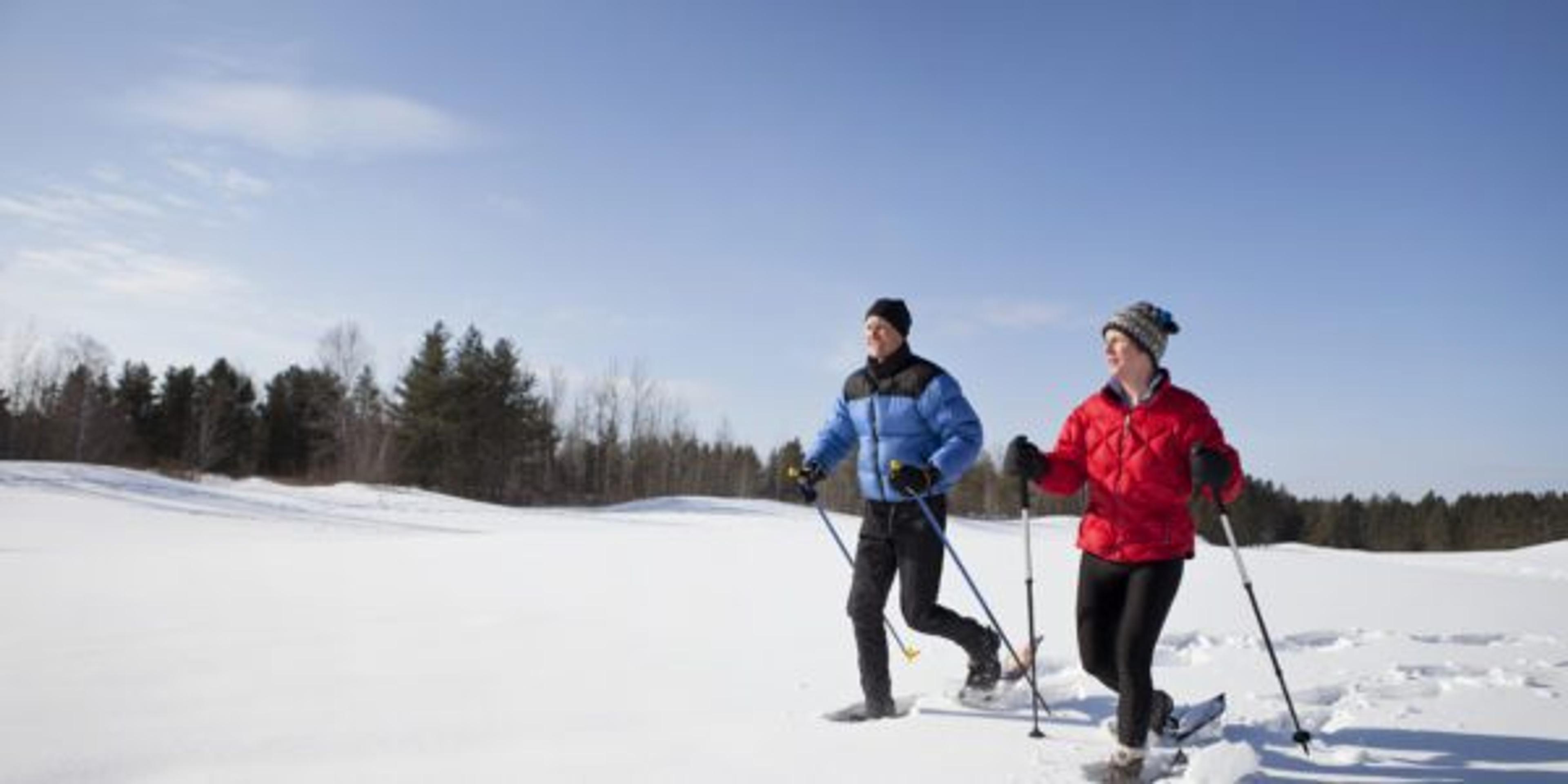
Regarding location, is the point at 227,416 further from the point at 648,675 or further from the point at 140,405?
the point at 648,675

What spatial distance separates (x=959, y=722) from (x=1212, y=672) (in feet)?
6.57

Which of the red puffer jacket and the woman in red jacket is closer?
the woman in red jacket

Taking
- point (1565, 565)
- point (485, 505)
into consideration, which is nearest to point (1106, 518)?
point (1565, 565)

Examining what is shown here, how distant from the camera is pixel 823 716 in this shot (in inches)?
151

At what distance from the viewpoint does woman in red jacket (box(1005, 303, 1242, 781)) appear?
10.6 ft

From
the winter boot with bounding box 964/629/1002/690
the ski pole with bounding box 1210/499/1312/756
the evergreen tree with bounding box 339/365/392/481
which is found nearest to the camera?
the ski pole with bounding box 1210/499/1312/756

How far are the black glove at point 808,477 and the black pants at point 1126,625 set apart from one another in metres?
1.43

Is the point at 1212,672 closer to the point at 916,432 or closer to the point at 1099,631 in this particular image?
the point at 1099,631

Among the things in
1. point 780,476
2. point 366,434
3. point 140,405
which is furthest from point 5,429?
point 780,476

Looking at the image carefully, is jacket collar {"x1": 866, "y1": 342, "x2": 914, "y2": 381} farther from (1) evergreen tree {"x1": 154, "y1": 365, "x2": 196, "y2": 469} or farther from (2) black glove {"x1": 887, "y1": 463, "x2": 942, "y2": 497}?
(1) evergreen tree {"x1": 154, "y1": 365, "x2": 196, "y2": 469}

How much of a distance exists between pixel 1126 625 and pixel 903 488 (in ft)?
3.52

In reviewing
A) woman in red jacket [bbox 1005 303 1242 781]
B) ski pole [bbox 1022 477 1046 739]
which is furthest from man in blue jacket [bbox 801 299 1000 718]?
woman in red jacket [bbox 1005 303 1242 781]

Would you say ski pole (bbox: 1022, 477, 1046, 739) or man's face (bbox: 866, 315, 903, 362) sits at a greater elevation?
man's face (bbox: 866, 315, 903, 362)

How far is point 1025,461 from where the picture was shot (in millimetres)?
3643
